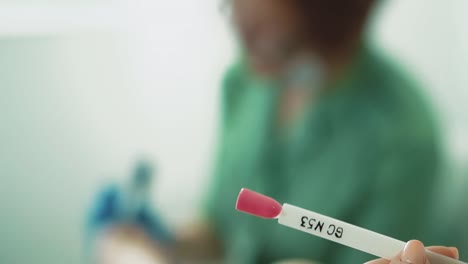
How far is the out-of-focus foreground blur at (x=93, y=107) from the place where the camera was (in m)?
0.70

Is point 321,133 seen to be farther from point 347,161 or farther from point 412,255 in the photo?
point 412,255

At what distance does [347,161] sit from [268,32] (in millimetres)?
148

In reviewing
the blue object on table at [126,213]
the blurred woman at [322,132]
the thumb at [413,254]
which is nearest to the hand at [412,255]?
the thumb at [413,254]

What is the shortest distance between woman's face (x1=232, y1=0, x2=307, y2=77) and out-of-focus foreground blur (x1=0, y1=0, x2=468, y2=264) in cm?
7

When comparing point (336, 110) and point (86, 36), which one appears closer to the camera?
point (336, 110)

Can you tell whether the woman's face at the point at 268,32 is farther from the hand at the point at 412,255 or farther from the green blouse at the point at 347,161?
the hand at the point at 412,255

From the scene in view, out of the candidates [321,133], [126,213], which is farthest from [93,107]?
[321,133]

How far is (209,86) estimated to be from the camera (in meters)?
0.69

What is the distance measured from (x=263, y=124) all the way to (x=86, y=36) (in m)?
0.26

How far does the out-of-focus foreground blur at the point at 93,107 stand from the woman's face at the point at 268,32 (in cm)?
7

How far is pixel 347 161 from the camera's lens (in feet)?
1.80

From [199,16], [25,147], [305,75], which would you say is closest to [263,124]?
[305,75]

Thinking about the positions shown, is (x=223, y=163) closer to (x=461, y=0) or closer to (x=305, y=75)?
(x=305, y=75)

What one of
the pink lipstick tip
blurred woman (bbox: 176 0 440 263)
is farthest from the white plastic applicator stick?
blurred woman (bbox: 176 0 440 263)
